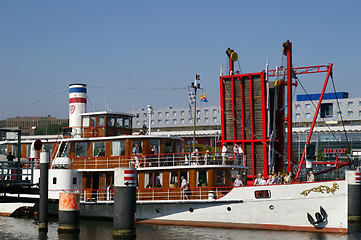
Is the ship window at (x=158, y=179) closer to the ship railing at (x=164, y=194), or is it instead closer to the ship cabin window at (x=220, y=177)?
the ship railing at (x=164, y=194)

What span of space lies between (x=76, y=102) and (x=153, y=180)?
28.1ft

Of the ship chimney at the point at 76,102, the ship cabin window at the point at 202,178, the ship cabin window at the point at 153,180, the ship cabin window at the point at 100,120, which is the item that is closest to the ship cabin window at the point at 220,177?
the ship cabin window at the point at 202,178

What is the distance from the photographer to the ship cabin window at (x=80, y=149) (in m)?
27.2

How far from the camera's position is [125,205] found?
1780 centimetres

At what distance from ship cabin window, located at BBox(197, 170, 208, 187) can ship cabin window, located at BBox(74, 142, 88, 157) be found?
660 centimetres

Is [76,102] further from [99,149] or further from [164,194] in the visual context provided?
[164,194]

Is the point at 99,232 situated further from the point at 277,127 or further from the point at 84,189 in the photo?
the point at 277,127

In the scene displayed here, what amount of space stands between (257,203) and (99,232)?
7030mm

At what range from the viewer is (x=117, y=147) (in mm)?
26219

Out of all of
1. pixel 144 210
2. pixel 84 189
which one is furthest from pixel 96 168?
pixel 144 210

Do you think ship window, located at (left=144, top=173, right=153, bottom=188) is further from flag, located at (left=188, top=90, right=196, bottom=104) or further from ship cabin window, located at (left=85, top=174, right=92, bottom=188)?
flag, located at (left=188, top=90, right=196, bottom=104)

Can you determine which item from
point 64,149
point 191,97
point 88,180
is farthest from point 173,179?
point 191,97

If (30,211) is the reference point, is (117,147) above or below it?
above

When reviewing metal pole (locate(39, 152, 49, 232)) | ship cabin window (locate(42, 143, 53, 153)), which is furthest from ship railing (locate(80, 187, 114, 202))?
metal pole (locate(39, 152, 49, 232))
